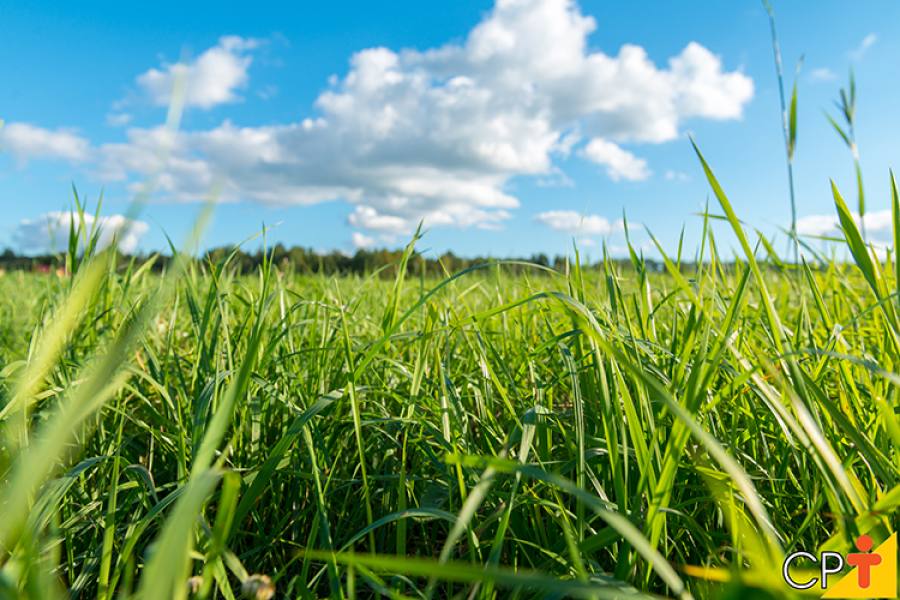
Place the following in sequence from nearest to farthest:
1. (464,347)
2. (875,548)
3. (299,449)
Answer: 1. (875,548)
2. (299,449)
3. (464,347)

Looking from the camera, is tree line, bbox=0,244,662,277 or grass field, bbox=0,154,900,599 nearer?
grass field, bbox=0,154,900,599

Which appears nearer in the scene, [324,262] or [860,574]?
[860,574]

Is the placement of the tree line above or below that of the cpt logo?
above

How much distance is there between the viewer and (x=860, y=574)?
646mm

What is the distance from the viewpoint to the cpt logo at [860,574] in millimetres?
627

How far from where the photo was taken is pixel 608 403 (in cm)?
80

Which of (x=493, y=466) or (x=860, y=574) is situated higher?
(x=493, y=466)

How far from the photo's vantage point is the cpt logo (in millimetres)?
627

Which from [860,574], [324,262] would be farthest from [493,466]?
[324,262]

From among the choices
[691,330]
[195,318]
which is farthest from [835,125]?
[195,318]

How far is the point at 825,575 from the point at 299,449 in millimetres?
809

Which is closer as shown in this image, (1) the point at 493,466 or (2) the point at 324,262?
(1) the point at 493,466

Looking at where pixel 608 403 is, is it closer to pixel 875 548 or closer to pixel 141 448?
pixel 875 548

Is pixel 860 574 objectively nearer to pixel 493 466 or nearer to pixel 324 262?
pixel 493 466
